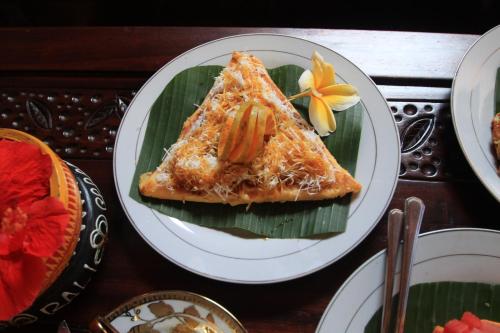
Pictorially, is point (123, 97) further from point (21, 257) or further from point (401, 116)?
point (401, 116)

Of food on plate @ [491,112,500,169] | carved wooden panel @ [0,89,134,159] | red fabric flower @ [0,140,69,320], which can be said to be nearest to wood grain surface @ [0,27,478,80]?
carved wooden panel @ [0,89,134,159]

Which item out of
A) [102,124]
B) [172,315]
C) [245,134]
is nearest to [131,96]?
[102,124]

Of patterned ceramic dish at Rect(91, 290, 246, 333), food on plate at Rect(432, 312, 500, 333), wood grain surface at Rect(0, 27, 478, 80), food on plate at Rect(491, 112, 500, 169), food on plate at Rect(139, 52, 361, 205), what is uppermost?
wood grain surface at Rect(0, 27, 478, 80)

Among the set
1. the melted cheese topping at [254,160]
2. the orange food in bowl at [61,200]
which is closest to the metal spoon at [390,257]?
the melted cheese topping at [254,160]

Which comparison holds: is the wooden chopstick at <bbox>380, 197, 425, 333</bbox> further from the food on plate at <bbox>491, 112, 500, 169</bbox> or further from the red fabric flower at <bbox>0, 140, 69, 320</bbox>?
the red fabric flower at <bbox>0, 140, 69, 320</bbox>

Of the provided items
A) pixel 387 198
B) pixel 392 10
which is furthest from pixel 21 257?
pixel 392 10
